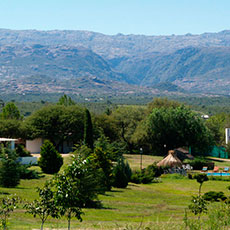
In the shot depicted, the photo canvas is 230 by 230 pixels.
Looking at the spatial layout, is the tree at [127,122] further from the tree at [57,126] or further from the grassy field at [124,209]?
the grassy field at [124,209]

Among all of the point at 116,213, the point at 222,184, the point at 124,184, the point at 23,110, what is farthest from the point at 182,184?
the point at 23,110

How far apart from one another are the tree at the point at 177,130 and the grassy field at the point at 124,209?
23058 mm

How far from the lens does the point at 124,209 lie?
22.0 meters

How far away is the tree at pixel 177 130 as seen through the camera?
60000 millimetres

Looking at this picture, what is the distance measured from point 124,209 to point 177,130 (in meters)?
38.9

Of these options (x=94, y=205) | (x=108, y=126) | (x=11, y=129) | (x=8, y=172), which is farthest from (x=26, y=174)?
(x=108, y=126)

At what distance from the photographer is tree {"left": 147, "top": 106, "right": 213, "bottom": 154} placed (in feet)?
197

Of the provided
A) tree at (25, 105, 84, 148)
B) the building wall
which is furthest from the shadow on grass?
the building wall

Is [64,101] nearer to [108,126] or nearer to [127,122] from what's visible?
[127,122]

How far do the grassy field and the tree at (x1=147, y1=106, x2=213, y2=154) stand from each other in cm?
2306

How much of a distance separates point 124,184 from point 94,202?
10.7 metres

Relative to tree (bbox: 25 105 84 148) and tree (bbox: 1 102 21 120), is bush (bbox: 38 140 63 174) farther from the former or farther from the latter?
tree (bbox: 1 102 21 120)

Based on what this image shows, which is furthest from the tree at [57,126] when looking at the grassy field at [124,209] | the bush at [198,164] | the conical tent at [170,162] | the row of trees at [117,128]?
the grassy field at [124,209]

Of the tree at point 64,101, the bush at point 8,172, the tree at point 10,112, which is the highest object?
the tree at point 64,101
